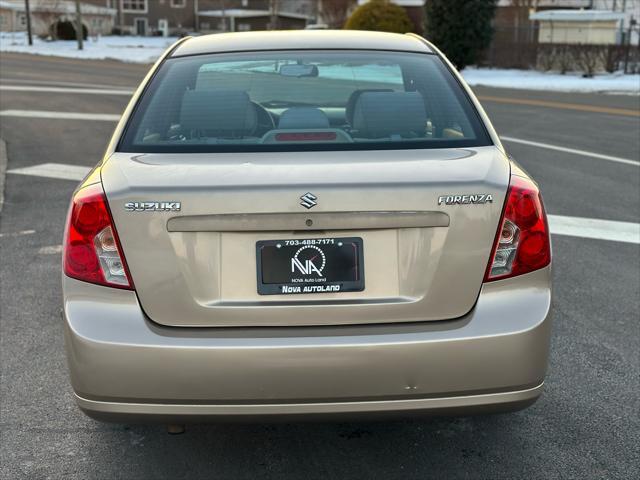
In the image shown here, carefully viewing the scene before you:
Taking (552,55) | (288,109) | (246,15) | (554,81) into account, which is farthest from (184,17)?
(288,109)

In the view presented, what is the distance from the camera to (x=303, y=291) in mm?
2689

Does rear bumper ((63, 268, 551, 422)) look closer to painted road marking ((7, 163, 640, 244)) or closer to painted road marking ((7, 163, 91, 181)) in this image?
painted road marking ((7, 163, 640, 244))

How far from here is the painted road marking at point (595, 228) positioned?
6.96 m

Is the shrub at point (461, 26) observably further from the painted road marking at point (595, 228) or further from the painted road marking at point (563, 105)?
the painted road marking at point (595, 228)

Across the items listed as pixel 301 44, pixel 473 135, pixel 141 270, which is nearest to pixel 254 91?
pixel 301 44

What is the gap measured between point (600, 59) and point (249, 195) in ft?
91.5

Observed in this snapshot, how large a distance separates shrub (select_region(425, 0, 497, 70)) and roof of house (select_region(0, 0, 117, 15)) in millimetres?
48430

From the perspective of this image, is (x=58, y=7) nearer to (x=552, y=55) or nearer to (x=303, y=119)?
(x=552, y=55)

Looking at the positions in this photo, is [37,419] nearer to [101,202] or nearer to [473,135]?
[101,202]

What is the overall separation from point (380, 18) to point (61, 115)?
69.9 ft

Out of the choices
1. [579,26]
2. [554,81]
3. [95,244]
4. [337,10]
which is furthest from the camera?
[337,10]

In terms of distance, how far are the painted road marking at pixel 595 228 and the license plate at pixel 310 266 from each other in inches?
187

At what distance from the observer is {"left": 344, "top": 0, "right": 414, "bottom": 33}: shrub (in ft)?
110

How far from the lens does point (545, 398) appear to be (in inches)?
150
